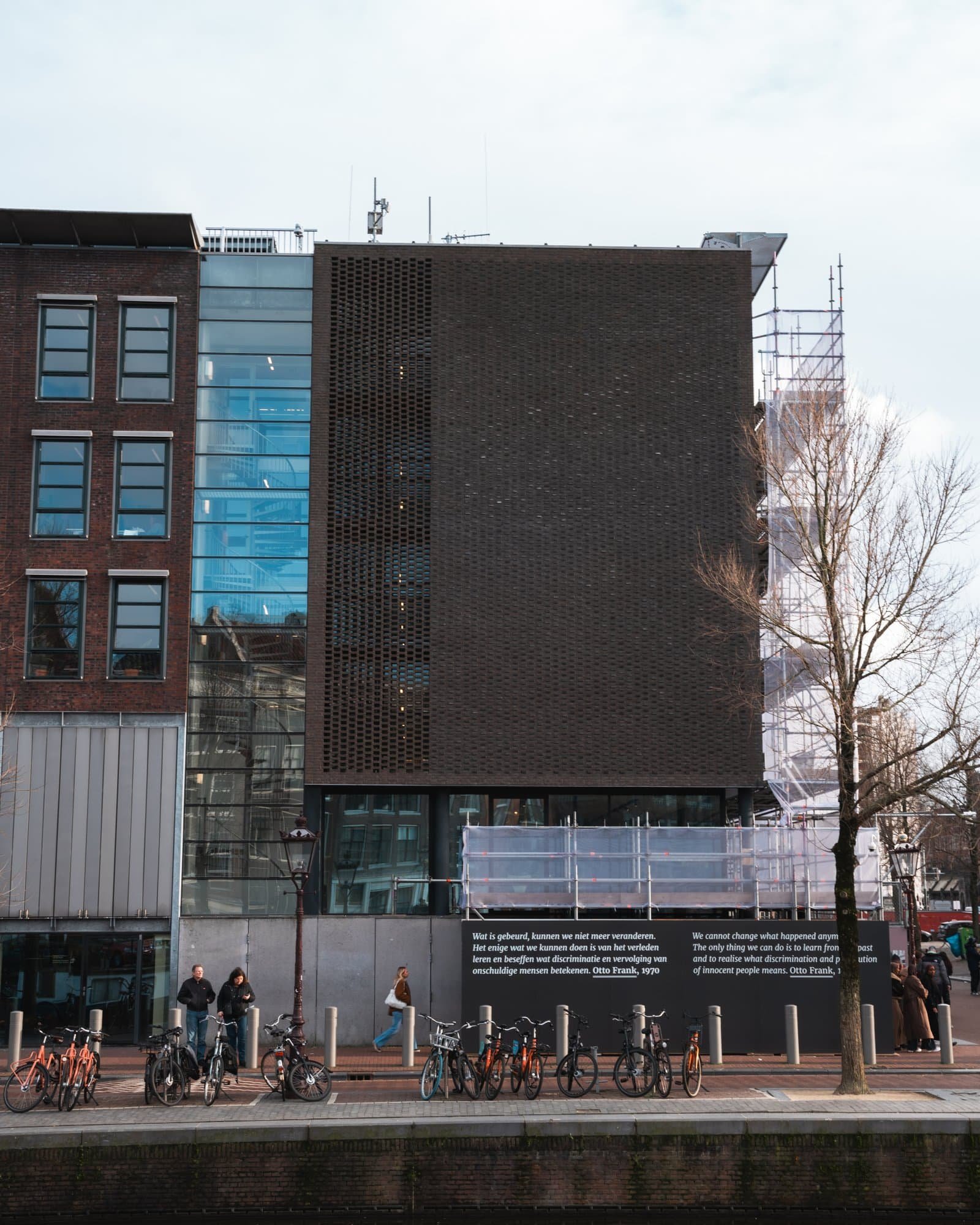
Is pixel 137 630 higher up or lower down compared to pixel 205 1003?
higher up

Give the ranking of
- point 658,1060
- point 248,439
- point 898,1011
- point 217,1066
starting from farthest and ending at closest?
1. point 248,439
2. point 898,1011
3. point 658,1060
4. point 217,1066

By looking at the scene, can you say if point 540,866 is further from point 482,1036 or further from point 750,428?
point 750,428

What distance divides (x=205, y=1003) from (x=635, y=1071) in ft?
23.1

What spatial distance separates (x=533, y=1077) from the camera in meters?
20.0

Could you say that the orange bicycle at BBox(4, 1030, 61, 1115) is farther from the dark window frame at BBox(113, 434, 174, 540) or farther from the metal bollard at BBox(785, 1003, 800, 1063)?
the dark window frame at BBox(113, 434, 174, 540)

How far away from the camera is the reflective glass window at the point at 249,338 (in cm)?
3056

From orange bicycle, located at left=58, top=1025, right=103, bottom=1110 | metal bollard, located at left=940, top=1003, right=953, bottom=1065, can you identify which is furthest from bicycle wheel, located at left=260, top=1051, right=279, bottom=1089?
metal bollard, located at left=940, top=1003, right=953, bottom=1065

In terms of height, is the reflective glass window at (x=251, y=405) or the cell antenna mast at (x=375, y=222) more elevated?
the cell antenna mast at (x=375, y=222)

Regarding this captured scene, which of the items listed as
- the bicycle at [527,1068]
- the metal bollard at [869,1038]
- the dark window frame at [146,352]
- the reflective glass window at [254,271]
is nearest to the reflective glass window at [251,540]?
the dark window frame at [146,352]

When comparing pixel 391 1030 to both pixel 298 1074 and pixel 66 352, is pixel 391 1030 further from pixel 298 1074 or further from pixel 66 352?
pixel 66 352

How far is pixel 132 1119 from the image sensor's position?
17766 millimetres

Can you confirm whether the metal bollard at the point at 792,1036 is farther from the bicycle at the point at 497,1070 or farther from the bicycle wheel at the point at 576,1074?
the bicycle at the point at 497,1070

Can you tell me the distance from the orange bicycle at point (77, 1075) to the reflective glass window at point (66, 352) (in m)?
15.3

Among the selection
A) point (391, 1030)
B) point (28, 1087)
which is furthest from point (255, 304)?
point (28, 1087)
